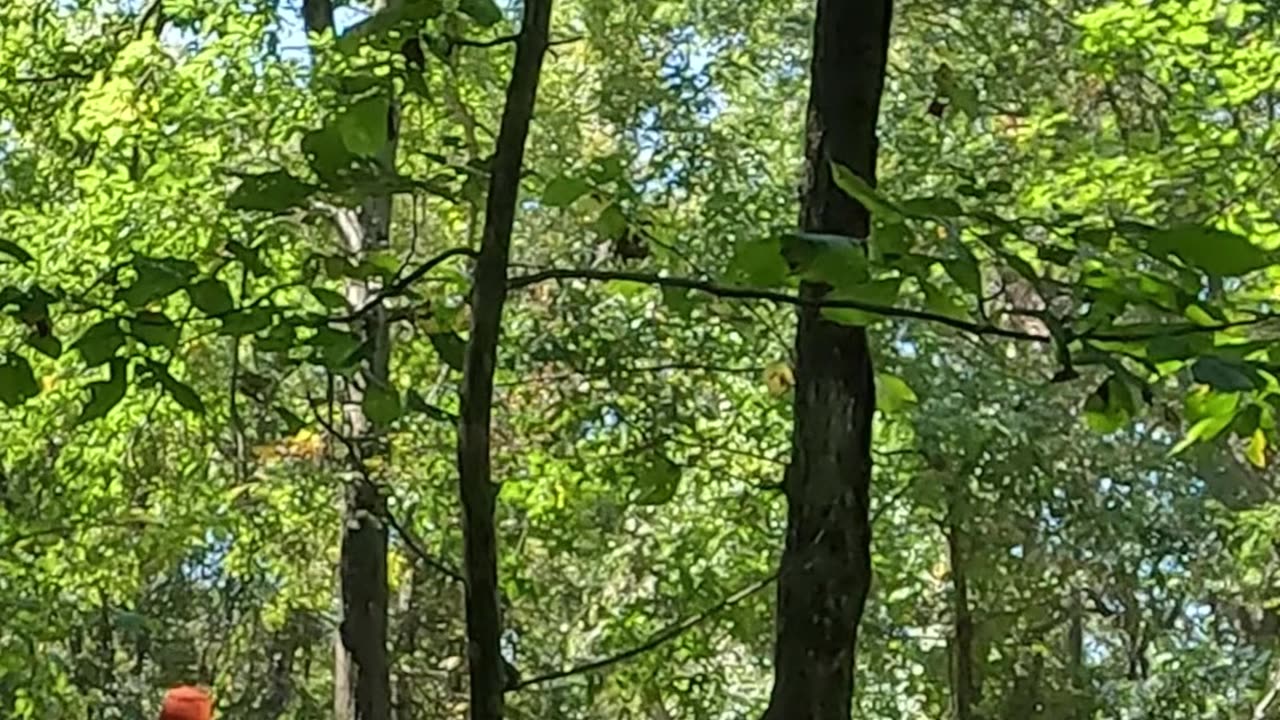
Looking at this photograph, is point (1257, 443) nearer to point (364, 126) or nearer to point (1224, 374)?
point (1224, 374)

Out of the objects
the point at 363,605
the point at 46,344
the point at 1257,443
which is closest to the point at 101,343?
the point at 46,344

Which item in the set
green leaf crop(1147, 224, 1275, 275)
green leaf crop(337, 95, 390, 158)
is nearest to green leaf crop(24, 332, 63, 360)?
green leaf crop(337, 95, 390, 158)

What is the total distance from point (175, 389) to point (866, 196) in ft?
1.39

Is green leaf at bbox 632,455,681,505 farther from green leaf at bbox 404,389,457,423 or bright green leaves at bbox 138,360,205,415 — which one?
bright green leaves at bbox 138,360,205,415

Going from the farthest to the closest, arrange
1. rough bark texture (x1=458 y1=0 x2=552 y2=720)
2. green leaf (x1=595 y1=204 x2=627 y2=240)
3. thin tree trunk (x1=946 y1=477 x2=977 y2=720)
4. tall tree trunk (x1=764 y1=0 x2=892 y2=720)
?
thin tree trunk (x1=946 y1=477 x2=977 y2=720) < tall tree trunk (x1=764 y1=0 x2=892 y2=720) < green leaf (x1=595 y1=204 x2=627 y2=240) < rough bark texture (x1=458 y1=0 x2=552 y2=720)

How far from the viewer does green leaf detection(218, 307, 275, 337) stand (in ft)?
2.68

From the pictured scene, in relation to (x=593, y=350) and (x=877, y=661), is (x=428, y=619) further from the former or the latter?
(x=593, y=350)

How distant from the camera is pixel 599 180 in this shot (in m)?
0.91

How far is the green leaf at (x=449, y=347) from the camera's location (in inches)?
35.4

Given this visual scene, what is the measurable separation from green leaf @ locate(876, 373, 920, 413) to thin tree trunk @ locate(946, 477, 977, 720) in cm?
353

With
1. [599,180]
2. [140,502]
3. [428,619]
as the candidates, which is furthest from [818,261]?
[428,619]

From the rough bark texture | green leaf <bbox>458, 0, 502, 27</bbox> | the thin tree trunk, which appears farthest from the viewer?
the thin tree trunk

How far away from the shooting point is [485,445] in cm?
73

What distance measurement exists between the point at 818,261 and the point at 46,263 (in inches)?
137
